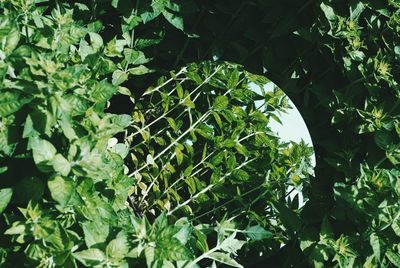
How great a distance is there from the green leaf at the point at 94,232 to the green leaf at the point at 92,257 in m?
0.02

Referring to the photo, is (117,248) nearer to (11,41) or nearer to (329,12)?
(11,41)

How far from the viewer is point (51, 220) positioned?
3.73 feet

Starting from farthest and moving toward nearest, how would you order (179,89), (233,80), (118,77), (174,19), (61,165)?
(233,80)
(179,89)
(174,19)
(118,77)
(61,165)

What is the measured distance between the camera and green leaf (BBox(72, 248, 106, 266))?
3.76 ft

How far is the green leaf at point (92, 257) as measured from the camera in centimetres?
114

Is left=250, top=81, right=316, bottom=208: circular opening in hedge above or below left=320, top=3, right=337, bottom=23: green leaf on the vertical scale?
below

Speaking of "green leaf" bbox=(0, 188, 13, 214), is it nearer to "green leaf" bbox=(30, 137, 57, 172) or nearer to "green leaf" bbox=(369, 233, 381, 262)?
"green leaf" bbox=(30, 137, 57, 172)

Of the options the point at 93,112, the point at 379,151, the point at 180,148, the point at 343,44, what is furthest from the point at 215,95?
the point at 93,112

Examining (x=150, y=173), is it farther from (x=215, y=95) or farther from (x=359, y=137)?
(x=359, y=137)

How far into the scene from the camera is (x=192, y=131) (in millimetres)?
2109

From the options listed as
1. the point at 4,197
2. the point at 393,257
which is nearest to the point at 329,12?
the point at 393,257

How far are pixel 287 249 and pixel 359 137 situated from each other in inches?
19.9

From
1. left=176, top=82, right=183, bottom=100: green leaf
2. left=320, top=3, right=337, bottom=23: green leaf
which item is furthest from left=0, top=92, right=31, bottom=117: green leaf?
left=320, top=3, right=337, bottom=23: green leaf

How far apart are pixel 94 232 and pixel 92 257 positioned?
0.20 feet
